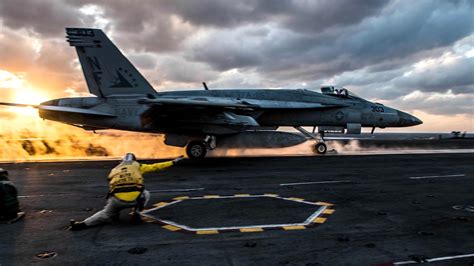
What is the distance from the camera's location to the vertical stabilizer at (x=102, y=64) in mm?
16438

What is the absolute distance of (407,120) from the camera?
20969 millimetres

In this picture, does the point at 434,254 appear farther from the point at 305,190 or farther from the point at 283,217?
the point at 305,190

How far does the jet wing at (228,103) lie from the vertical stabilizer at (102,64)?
6.51 feet

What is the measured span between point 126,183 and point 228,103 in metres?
10.3

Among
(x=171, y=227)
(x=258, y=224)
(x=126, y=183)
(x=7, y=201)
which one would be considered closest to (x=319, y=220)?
(x=258, y=224)

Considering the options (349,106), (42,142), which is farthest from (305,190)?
(42,142)

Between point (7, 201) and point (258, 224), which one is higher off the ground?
point (7, 201)

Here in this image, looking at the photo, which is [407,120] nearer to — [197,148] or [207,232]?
[197,148]

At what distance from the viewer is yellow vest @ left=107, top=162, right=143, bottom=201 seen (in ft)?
19.1

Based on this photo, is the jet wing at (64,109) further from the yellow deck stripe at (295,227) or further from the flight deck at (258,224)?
the yellow deck stripe at (295,227)

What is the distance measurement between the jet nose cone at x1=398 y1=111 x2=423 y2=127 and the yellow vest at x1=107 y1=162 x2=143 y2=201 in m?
19.1

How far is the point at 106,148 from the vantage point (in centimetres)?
2231

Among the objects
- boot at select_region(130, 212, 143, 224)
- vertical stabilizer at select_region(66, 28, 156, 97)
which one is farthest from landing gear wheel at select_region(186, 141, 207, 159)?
boot at select_region(130, 212, 143, 224)

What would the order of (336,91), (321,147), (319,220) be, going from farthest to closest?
(321,147), (336,91), (319,220)
